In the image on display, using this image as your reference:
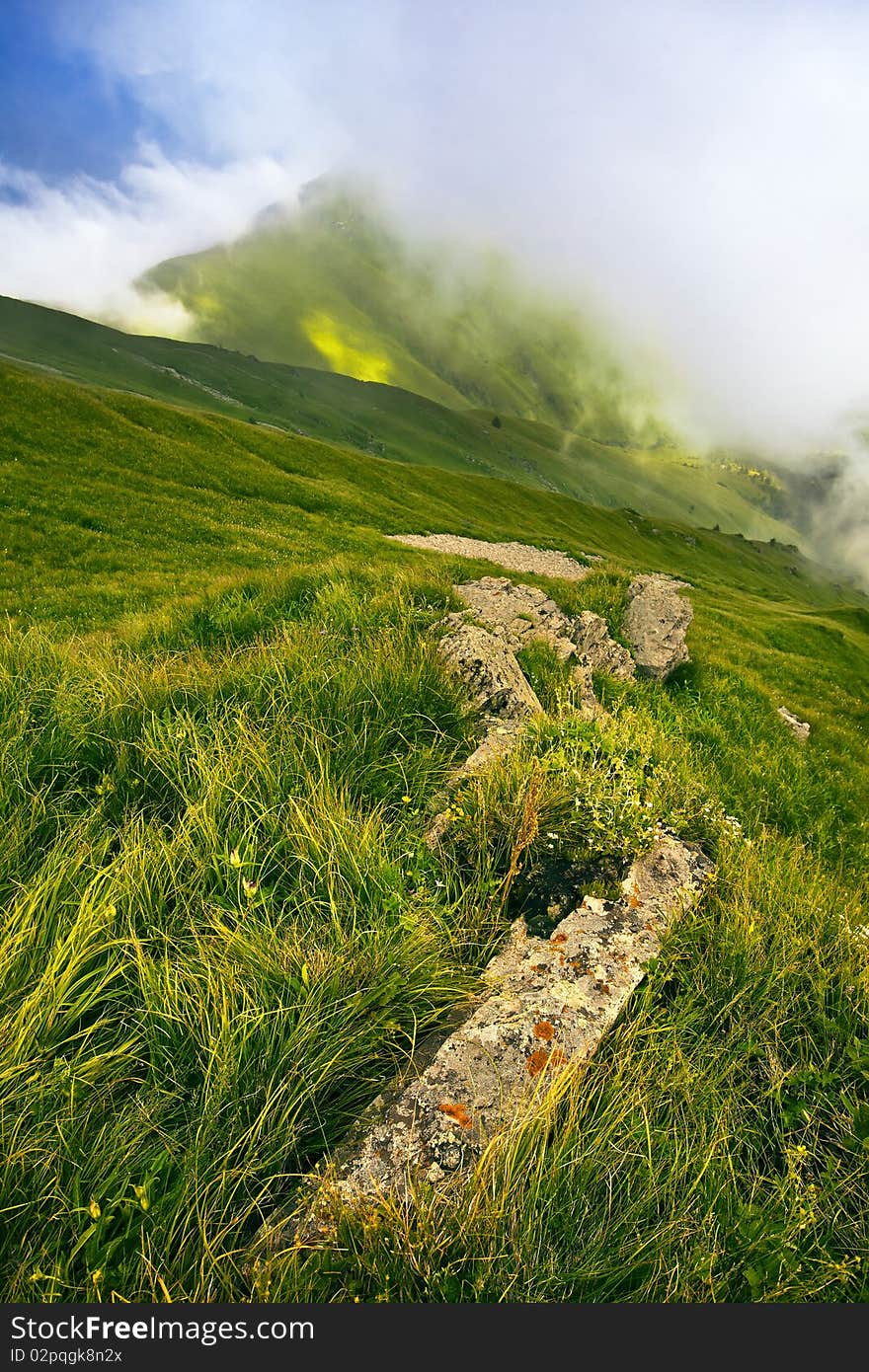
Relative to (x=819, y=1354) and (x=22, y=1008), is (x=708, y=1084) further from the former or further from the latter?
(x=22, y=1008)

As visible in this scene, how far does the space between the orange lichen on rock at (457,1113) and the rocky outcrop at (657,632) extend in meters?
9.84

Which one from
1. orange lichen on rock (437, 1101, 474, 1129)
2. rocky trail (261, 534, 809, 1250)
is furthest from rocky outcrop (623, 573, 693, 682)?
orange lichen on rock (437, 1101, 474, 1129)

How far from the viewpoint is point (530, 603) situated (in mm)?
10414

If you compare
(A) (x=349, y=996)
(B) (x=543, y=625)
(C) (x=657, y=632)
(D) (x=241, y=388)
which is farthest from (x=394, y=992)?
(D) (x=241, y=388)

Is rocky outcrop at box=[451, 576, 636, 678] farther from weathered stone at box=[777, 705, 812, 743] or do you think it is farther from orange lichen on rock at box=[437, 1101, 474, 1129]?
orange lichen on rock at box=[437, 1101, 474, 1129]

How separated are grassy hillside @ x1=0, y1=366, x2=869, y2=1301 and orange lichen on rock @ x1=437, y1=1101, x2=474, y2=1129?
269 mm

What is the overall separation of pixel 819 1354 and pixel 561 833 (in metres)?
2.50

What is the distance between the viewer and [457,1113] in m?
2.51

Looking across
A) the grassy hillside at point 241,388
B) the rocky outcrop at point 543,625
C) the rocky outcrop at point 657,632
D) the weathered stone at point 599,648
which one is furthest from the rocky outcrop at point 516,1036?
the grassy hillside at point 241,388

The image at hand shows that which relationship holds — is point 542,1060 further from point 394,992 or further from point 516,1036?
point 394,992

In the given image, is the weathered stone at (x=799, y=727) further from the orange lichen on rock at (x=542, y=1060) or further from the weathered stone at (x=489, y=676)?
the orange lichen on rock at (x=542, y=1060)

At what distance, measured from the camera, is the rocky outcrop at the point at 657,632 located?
1159cm

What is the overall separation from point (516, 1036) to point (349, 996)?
0.84 meters

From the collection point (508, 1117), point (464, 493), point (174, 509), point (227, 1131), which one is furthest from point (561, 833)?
point (464, 493)
